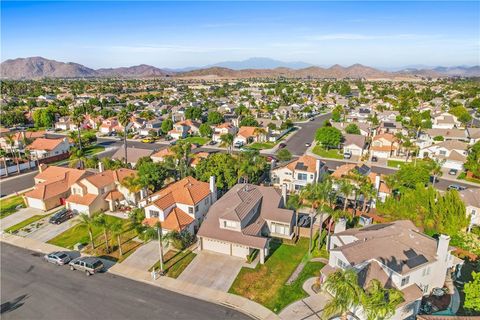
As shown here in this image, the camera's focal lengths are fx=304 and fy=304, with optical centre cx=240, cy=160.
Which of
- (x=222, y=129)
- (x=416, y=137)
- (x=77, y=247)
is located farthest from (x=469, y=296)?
(x=222, y=129)

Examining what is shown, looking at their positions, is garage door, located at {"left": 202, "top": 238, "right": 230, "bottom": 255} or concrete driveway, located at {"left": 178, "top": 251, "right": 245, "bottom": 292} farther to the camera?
garage door, located at {"left": 202, "top": 238, "right": 230, "bottom": 255}

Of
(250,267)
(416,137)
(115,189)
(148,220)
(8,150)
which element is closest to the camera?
(250,267)

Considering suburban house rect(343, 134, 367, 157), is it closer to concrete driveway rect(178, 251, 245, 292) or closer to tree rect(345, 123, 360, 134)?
tree rect(345, 123, 360, 134)

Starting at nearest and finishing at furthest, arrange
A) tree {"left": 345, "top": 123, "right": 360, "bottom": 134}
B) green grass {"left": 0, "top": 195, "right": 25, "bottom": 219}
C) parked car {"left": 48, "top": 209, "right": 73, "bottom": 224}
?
parked car {"left": 48, "top": 209, "right": 73, "bottom": 224}
green grass {"left": 0, "top": 195, "right": 25, "bottom": 219}
tree {"left": 345, "top": 123, "right": 360, "bottom": 134}

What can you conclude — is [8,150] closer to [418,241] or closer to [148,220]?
[148,220]

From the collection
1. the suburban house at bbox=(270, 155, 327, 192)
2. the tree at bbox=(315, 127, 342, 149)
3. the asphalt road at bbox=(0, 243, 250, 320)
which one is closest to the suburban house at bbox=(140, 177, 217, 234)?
the asphalt road at bbox=(0, 243, 250, 320)

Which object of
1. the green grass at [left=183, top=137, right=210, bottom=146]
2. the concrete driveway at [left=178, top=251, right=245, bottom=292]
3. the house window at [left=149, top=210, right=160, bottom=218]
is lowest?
the concrete driveway at [left=178, top=251, right=245, bottom=292]

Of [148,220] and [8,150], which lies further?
[8,150]

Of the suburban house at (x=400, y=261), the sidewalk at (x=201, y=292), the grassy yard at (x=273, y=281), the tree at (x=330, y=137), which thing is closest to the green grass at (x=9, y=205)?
the sidewalk at (x=201, y=292)
